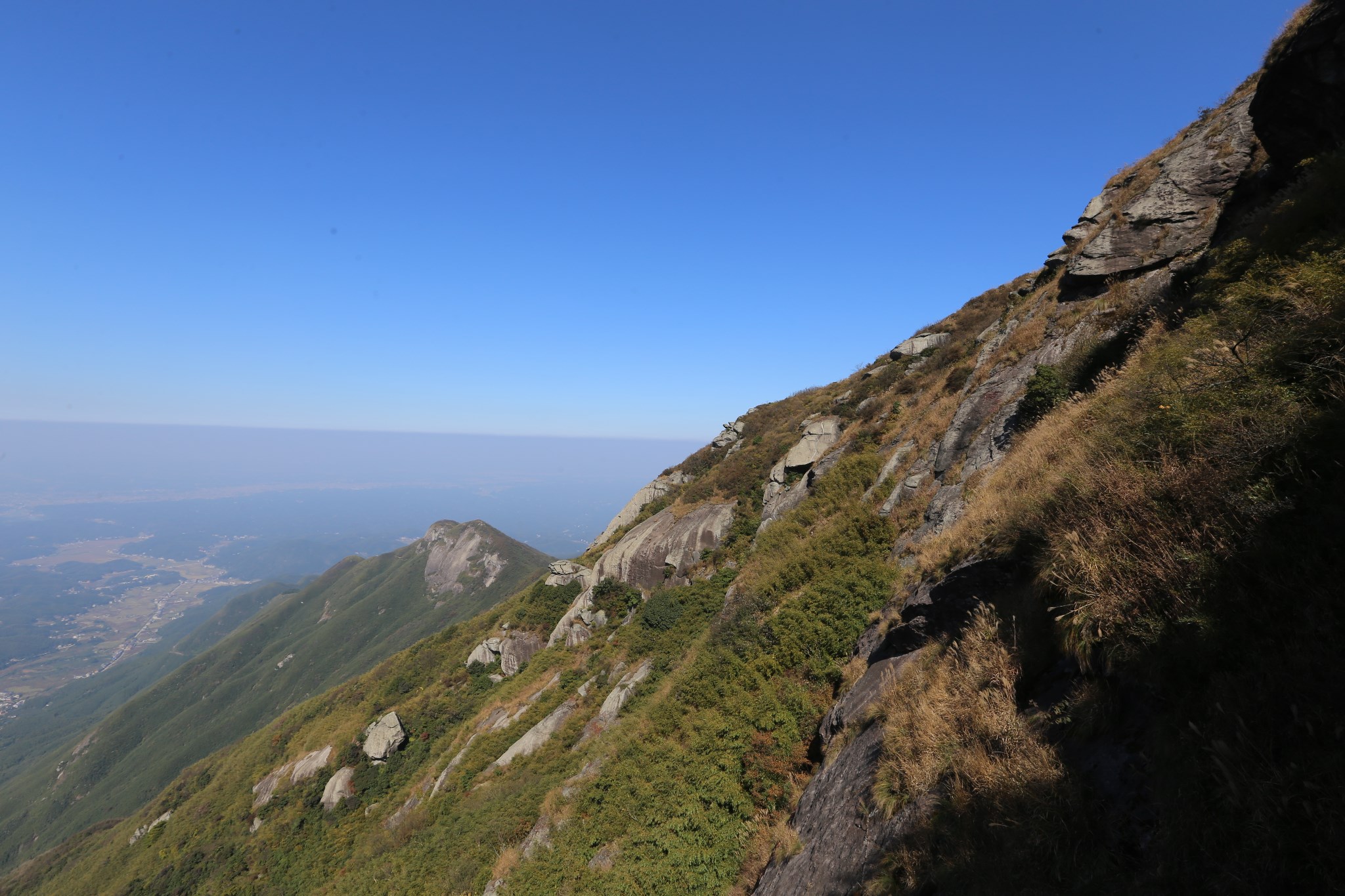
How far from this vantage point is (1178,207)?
47.9 ft

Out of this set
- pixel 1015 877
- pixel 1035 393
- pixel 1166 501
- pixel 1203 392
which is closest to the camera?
pixel 1015 877

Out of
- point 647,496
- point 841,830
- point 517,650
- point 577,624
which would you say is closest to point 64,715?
point 517,650

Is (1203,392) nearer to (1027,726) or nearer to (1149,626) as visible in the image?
(1149,626)

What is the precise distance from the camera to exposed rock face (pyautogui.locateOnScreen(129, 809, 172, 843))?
45844 mm

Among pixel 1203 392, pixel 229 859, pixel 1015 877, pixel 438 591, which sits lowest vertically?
pixel 438 591

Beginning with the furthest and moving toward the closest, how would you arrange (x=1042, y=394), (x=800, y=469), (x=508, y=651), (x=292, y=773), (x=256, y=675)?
(x=256, y=675) < (x=292, y=773) < (x=508, y=651) < (x=800, y=469) < (x=1042, y=394)

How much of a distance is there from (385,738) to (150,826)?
39.3 m

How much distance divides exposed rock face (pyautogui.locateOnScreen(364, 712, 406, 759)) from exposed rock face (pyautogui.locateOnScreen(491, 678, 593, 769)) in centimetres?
1459

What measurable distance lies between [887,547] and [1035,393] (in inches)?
209

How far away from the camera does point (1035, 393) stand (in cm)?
1217

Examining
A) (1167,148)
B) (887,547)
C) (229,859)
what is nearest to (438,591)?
(229,859)

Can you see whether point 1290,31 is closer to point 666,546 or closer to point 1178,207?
point 1178,207

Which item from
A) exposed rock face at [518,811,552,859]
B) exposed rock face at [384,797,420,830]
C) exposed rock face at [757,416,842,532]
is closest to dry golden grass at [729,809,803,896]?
exposed rock face at [518,811,552,859]

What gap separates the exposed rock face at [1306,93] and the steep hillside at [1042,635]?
0.19 ft
